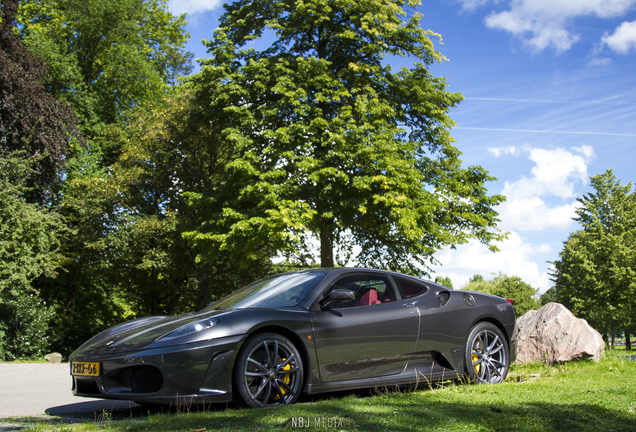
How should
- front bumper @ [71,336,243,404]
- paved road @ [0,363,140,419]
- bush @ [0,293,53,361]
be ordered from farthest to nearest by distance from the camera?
1. bush @ [0,293,53,361]
2. paved road @ [0,363,140,419]
3. front bumper @ [71,336,243,404]

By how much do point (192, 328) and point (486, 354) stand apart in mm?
3723

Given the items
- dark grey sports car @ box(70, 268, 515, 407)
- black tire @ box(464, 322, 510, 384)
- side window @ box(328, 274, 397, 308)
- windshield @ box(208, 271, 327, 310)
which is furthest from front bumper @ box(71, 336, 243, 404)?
black tire @ box(464, 322, 510, 384)

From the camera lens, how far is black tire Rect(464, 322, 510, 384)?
6668mm

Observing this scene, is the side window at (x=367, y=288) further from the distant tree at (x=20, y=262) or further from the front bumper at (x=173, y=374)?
the distant tree at (x=20, y=262)

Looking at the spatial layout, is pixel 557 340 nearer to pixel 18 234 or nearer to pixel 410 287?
pixel 410 287

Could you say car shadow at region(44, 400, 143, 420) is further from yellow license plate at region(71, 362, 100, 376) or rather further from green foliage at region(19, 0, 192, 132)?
green foliage at region(19, 0, 192, 132)

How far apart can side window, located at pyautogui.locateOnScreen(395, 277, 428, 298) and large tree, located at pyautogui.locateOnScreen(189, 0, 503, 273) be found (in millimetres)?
11220

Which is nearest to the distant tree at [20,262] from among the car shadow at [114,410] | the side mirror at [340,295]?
the car shadow at [114,410]

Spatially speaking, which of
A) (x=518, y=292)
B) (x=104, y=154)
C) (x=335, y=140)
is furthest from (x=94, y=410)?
(x=518, y=292)

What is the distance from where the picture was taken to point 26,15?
31734 mm

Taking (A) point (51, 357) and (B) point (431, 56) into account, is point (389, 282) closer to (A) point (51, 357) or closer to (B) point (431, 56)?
(A) point (51, 357)

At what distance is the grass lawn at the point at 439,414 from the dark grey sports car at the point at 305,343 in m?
0.32

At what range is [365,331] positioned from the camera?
232 inches

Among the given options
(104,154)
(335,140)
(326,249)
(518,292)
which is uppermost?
(104,154)
